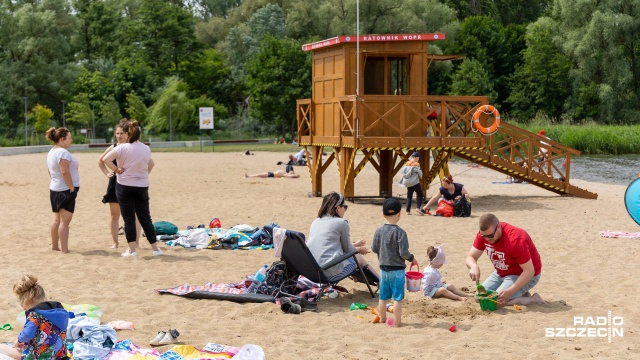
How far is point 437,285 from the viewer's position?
8.25 m

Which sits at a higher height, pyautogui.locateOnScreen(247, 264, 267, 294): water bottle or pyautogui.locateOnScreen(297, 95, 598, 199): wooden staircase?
pyautogui.locateOnScreen(297, 95, 598, 199): wooden staircase

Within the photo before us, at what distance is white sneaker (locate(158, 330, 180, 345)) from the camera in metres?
6.50

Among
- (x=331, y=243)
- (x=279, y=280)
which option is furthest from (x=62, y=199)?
(x=331, y=243)

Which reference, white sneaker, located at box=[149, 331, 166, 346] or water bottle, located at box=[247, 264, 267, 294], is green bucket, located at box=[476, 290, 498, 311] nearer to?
water bottle, located at box=[247, 264, 267, 294]

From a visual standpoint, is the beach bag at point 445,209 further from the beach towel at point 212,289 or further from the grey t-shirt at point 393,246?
the grey t-shirt at point 393,246

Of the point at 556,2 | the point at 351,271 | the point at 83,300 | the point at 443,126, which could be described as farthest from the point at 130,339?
the point at 556,2

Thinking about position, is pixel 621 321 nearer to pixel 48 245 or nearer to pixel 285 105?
pixel 48 245

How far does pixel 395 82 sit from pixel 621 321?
11.7 metres

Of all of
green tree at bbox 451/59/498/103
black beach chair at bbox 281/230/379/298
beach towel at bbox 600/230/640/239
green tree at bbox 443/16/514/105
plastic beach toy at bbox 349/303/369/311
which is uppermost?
green tree at bbox 443/16/514/105

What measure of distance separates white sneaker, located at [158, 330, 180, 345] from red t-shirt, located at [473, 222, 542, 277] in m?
2.94

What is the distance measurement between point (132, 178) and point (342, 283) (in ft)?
9.92

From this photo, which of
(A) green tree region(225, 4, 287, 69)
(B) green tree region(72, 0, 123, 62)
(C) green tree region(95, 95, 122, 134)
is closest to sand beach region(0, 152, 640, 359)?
(C) green tree region(95, 95, 122, 134)

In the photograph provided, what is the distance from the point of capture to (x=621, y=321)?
716 cm

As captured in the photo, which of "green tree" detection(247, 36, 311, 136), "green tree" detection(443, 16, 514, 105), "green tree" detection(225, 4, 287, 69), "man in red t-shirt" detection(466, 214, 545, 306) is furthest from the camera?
"green tree" detection(225, 4, 287, 69)
